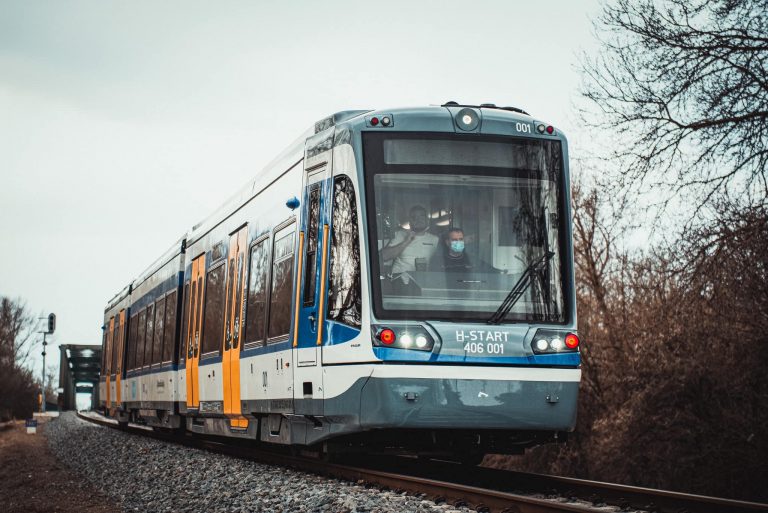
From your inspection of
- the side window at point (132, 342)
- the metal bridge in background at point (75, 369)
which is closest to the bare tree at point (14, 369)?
the metal bridge in background at point (75, 369)

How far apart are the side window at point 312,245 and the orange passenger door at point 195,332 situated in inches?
248

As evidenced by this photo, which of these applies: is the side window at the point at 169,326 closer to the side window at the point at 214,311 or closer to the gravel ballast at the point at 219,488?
the gravel ballast at the point at 219,488

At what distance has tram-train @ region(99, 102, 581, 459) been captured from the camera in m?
9.09

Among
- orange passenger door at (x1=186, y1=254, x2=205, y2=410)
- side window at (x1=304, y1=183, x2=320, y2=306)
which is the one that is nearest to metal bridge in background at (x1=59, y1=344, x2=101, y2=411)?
orange passenger door at (x1=186, y1=254, x2=205, y2=410)

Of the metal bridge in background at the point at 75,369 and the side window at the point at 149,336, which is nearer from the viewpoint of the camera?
the side window at the point at 149,336

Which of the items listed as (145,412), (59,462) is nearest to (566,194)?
(59,462)

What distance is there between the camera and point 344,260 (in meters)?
9.74

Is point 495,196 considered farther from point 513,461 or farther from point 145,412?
point 513,461

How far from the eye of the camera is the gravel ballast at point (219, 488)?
8383 mm

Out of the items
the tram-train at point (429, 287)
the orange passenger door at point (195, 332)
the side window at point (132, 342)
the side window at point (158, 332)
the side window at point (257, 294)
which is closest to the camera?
the tram-train at point (429, 287)

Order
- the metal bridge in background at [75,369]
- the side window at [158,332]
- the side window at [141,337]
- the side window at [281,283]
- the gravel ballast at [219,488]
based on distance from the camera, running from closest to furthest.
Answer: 1. the gravel ballast at [219,488]
2. the side window at [281,283]
3. the side window at [158,332]
4. the side window at [141,337]
5. the metal bridge in background at [75,369]

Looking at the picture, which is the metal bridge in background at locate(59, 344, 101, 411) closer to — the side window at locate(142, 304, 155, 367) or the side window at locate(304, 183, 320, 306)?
the side window at locate(142, 304, 155, 367)

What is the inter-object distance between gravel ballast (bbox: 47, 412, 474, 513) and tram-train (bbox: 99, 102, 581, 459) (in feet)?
1.95

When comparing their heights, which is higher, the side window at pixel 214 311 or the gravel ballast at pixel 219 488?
the side window at pixel 214 311
